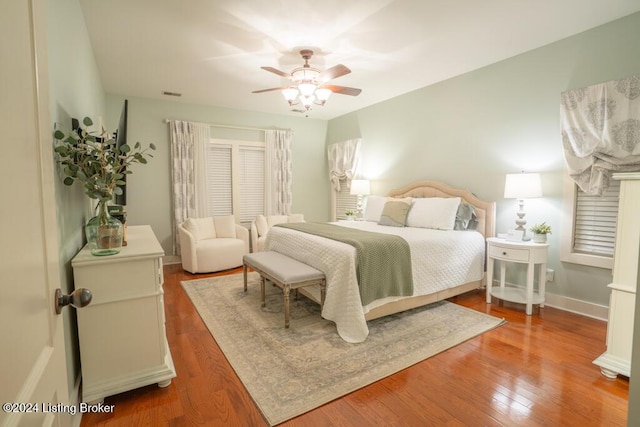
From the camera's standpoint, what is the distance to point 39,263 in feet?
2.27

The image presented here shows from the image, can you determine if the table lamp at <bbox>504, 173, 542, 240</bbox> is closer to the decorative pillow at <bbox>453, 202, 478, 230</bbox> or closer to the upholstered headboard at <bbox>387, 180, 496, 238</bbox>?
the upholstered headboard at <bbox>387, 180, 496, 238</bbox>

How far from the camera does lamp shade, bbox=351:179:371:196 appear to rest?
548 cm

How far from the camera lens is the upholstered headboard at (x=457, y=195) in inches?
147

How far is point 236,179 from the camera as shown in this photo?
577 cm

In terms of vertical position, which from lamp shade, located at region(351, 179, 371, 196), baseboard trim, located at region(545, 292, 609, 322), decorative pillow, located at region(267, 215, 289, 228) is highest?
lamp shade, located at region(351, 179, 371, 196)

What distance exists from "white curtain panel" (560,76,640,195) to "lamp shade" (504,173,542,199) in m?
0.31

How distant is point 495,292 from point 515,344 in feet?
3.13

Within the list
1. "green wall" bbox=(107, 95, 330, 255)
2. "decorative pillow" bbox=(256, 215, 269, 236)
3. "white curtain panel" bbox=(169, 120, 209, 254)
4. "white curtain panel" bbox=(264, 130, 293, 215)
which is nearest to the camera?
"green wall" bbox=(107, 95, 330, 255)

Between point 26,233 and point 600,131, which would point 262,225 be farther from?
point 26,233

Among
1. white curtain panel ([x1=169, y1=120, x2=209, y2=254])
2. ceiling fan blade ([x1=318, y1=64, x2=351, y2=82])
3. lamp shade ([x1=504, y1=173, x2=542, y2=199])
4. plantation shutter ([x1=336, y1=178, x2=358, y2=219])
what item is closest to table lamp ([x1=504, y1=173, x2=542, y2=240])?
lamp shade ([x1=504, y1=173, x2=542, y2=199])

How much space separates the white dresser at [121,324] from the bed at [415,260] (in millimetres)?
1349

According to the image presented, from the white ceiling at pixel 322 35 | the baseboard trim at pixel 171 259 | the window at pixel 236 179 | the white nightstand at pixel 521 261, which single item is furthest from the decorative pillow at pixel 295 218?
the white nightstand at pixel 521 261

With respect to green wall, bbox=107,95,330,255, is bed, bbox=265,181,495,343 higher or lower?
lower

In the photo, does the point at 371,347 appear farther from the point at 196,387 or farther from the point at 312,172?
the point at 312,172
